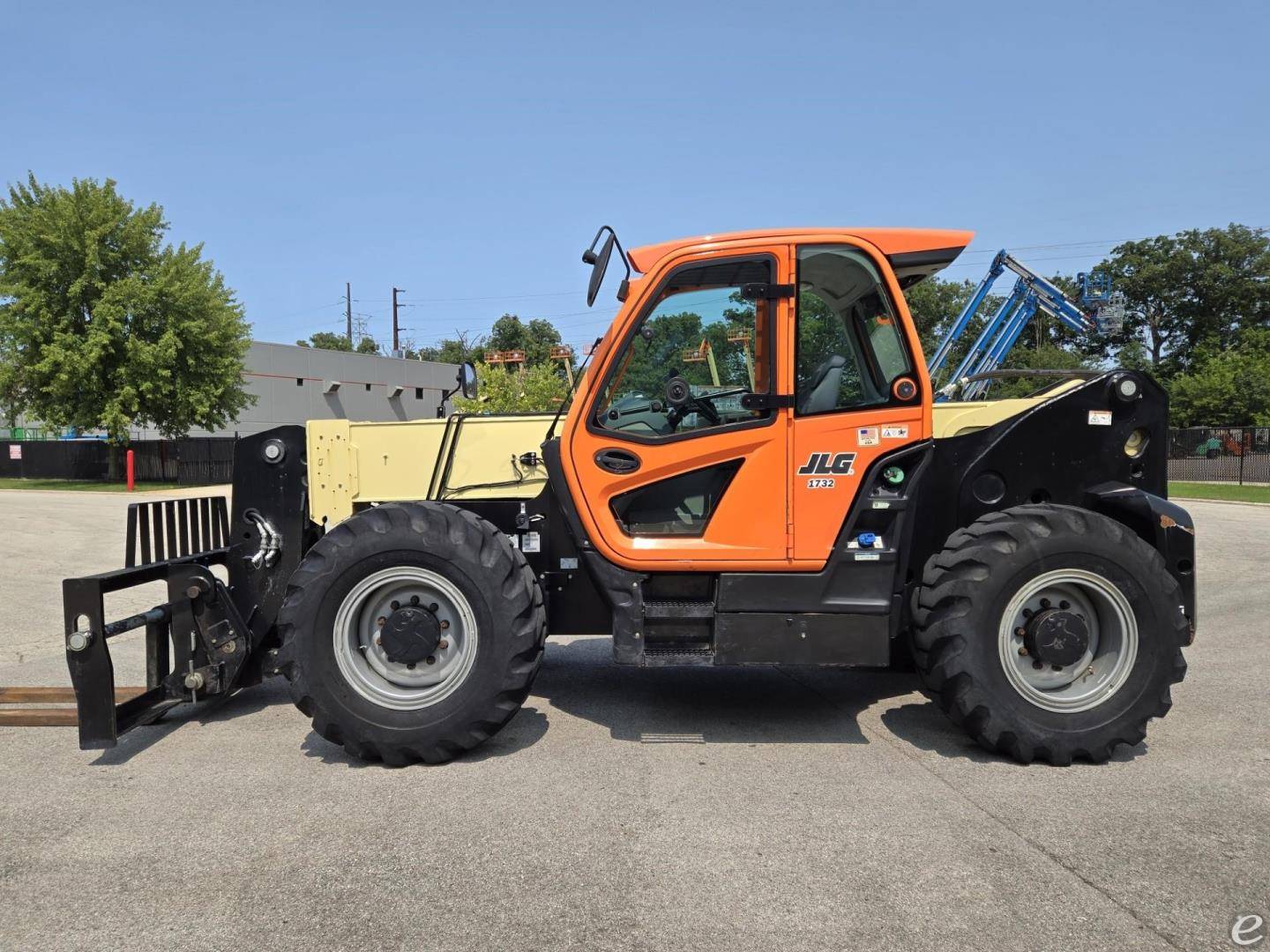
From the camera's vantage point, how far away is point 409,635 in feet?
14.1

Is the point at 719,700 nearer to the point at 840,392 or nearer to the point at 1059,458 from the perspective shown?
the point at 840,392

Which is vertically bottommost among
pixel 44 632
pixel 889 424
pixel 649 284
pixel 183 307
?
pixel 44 632

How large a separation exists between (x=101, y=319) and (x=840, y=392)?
31539 mm

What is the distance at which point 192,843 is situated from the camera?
3363 mm

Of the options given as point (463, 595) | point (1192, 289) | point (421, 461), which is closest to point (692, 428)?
point (463, 595)

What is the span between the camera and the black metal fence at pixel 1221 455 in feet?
99.6

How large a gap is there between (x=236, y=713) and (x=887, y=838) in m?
3.78

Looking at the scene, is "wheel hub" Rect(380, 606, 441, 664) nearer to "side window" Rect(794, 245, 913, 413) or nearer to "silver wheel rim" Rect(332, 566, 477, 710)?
"silver wheel rim" Rect(332, 566, 477, 710)

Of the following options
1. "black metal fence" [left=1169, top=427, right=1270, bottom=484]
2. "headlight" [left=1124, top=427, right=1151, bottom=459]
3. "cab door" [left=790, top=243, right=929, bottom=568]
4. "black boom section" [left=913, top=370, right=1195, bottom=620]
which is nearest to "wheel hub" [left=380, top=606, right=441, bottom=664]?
"cab door" [left=790, top=243, right=929, bottom=568]

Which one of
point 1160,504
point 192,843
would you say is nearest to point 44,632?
point 192,843

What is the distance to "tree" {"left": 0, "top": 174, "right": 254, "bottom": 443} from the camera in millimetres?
28750

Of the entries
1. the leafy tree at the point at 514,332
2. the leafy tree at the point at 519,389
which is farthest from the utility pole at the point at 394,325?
the leafy tree at the point at 519,389

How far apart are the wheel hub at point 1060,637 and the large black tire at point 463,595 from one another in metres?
2.48

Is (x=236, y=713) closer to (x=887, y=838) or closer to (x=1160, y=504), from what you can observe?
(x=887, y=838)
